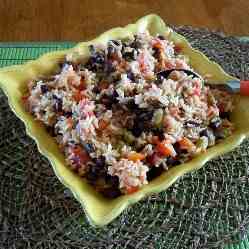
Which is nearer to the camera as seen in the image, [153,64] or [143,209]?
[143,209]

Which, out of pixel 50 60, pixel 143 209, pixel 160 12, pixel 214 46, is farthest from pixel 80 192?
pixel 160 12

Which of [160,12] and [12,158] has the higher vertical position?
[12,158]


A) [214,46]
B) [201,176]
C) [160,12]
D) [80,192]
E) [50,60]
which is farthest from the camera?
[160,12]

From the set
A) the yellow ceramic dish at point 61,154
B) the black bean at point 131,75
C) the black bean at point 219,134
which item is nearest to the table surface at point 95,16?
the yellow ceramic dish at point 61,154

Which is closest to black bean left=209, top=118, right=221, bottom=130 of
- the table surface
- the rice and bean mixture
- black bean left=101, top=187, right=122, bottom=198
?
the rice and bean mixture

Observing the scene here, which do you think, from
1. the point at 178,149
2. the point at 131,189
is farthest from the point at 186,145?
the point at 131,189

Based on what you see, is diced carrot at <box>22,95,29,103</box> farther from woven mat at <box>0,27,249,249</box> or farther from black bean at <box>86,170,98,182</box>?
black bean at <box>86,170,98,182</box>

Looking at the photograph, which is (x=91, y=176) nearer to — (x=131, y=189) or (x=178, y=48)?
(x=131, y=189)

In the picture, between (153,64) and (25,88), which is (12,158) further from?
(153,64)
